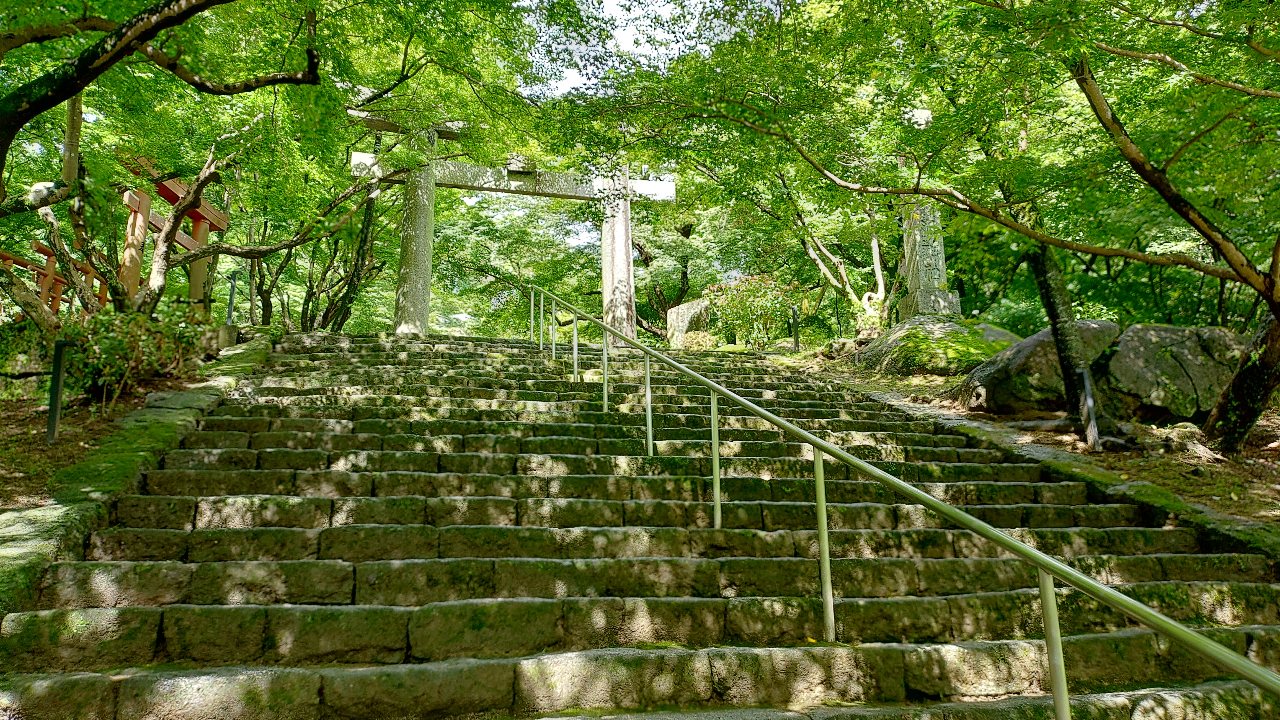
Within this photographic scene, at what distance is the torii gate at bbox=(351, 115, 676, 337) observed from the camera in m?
11.6

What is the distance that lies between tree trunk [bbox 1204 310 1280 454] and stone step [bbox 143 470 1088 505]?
2057mm

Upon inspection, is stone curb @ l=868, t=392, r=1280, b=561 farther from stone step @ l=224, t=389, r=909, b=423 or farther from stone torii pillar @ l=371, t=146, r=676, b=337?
stone torii pillar @ l=371, t=146, r=676, b=337

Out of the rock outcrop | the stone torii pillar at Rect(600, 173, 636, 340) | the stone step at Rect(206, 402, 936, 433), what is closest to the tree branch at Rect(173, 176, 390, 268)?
the stone step at Rect(206, 402, 936, 433)

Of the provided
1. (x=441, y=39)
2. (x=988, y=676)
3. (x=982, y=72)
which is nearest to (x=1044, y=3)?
(x=982, y=72)

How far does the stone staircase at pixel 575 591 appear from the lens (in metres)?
2.37

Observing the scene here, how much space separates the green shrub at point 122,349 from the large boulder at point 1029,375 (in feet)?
26.2

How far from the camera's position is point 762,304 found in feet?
45.0

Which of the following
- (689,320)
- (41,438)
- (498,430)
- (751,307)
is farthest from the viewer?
(689,320)

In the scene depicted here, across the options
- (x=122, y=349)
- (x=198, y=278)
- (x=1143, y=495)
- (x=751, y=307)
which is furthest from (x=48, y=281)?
(x=1143, y=495)

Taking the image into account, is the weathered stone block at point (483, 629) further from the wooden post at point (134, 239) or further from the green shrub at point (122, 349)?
the wooden post at point (134, 239)

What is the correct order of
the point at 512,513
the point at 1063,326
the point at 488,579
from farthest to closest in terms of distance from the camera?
1. the point at 1063,326
2. the point at 512,513
3. the point at 488,579

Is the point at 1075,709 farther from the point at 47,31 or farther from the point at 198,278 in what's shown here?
the point at 198,278

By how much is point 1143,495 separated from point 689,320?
35.4ft

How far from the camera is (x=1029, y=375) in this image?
22.9 feet
